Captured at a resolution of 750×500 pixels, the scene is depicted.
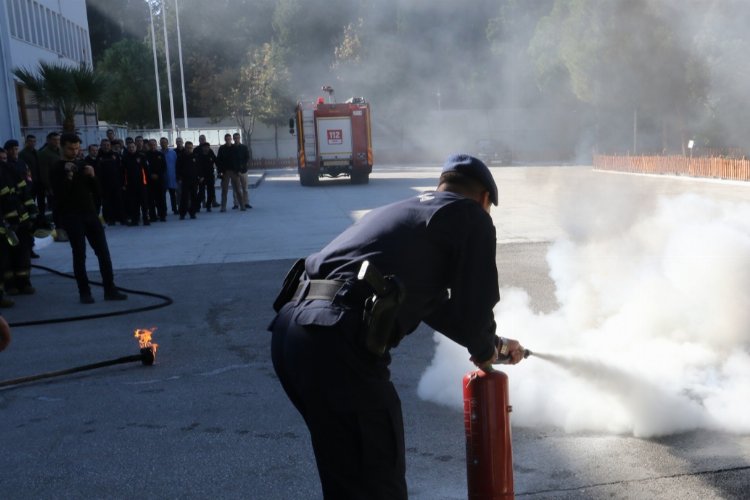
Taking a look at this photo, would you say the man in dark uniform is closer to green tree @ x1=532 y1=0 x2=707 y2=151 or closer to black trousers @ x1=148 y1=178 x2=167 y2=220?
green tree @ x1=532 y1=0 x2=707 y2=151

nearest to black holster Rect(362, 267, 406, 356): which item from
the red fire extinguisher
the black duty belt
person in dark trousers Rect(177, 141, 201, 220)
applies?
the black duty belt

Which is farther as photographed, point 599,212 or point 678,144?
point 678,144

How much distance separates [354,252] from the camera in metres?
2.46

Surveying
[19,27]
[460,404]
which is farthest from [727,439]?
[19,27]

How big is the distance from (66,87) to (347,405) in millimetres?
19772

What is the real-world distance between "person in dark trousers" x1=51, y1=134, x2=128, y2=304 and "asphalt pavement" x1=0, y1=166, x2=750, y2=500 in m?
0.62

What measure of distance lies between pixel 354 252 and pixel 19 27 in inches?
1004

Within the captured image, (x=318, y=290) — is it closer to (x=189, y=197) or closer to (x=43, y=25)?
(x=189, y=197)

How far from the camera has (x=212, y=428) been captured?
461 cm

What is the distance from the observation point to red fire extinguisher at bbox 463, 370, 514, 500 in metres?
2.88

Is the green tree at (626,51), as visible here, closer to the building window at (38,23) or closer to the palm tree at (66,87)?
the palm tree at (66,87)

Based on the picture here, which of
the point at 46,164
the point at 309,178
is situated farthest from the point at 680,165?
the point at 46,164

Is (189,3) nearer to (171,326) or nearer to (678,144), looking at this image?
(678,144)

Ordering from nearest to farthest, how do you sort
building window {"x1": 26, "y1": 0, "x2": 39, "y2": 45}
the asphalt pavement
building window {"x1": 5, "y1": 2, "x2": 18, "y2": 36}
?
the asphalt pavement
building window {"x1": 5, "y1": 2, "x2": 18, "y2": 36}
building window {"x1": 26, "y1": 0, "x2": 39, "y2": 45}
